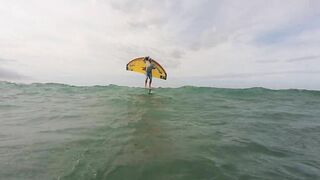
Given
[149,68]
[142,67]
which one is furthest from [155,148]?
[142,67]

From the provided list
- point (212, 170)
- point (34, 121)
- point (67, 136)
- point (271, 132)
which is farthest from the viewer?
point (34, 121)

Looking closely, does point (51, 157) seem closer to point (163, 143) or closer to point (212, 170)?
point (163, 143)

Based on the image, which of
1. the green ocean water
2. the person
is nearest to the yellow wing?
the person

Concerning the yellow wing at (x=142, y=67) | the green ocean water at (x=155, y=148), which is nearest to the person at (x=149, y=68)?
the yellow wing at (x=142, y=67)

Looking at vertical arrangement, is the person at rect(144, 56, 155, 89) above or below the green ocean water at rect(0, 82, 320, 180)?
above

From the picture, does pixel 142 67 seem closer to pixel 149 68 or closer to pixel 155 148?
pixel 149 68

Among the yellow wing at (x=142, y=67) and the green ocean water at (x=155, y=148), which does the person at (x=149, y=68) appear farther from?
the green ocean water at (x=155, y=148)

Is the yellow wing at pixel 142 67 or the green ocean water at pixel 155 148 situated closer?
the green ocean water at pixel 155 148

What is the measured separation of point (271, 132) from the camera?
26.6 ft

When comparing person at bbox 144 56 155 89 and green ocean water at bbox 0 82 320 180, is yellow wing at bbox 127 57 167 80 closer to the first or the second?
person at bbox 144 56 155 89

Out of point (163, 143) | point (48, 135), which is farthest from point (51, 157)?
point (163, 143)

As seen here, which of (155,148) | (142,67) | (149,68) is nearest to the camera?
(155,148)

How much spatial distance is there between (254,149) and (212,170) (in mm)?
1893

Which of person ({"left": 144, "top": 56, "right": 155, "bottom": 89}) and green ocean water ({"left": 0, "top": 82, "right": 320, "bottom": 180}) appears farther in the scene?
person ({"left": 144, "top": 56, "right": 155, "bottom": 89})
